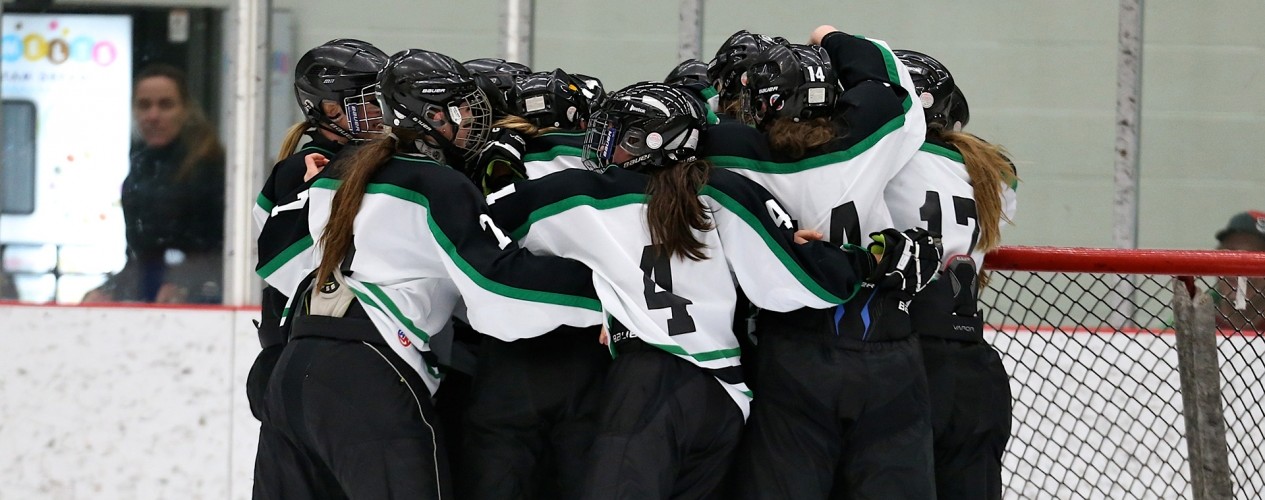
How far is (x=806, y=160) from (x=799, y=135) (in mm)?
49

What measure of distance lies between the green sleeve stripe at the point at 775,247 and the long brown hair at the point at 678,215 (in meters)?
0.04

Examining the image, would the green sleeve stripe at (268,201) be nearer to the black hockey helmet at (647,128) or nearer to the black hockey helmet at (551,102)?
the black hockey helmet at (551,102)

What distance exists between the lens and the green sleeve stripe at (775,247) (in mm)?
2328

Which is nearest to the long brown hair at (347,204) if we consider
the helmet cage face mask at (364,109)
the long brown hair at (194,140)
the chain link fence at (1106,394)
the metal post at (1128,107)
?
the helmet cage face mask at (364,109)

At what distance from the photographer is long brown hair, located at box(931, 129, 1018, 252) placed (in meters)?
2.63

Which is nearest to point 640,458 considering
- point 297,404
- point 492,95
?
point 297,404

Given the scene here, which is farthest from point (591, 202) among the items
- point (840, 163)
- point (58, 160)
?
point (58, 160)

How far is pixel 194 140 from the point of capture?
4.96 m

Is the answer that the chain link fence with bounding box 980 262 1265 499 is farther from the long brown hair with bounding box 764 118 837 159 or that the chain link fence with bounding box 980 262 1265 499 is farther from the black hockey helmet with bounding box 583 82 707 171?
the black hockey helmet with bounding box 583 82 707 171

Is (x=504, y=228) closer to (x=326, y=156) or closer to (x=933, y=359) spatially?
(x=326, y=156)

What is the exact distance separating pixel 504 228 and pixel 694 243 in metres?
0.36

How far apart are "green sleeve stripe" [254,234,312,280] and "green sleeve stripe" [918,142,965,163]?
1243 millimetres

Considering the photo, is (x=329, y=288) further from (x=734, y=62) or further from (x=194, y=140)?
(x=194, y=140)

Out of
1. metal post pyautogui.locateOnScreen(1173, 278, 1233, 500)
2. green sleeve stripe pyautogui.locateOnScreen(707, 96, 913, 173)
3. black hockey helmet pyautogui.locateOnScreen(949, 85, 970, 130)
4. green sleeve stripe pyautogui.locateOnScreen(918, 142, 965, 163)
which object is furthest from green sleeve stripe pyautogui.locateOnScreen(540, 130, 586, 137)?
metal post pyautogui.locateOnScreen(1173, 278, 1233, 500)
